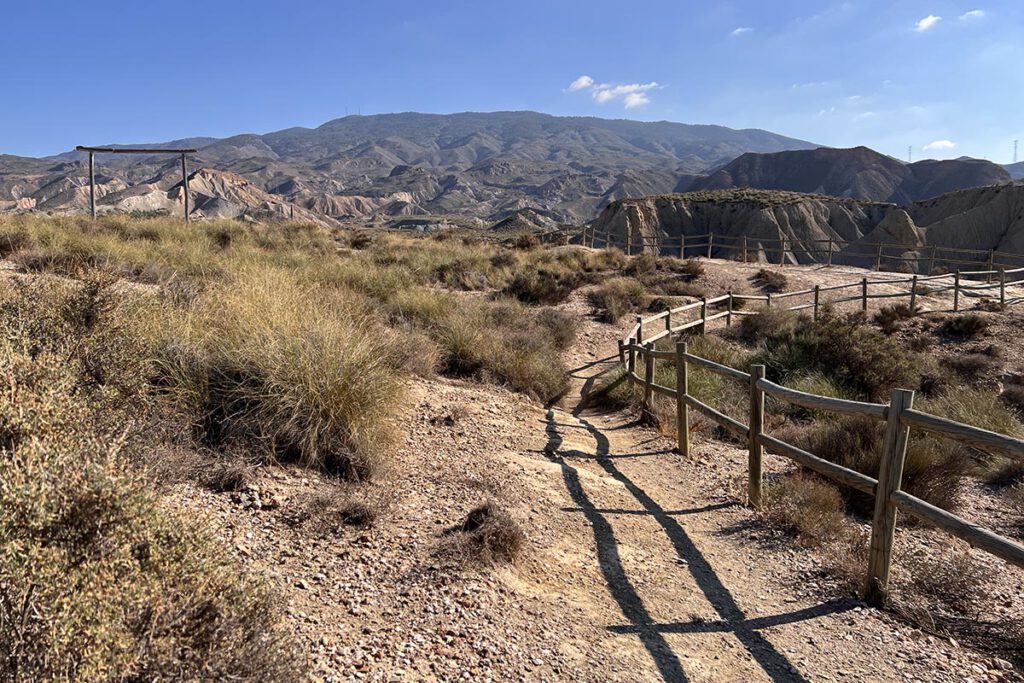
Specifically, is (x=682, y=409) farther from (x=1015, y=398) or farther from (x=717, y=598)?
(x=1015, y=398)

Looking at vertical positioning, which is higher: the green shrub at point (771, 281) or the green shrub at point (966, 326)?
the green shrub at point (771, 281)

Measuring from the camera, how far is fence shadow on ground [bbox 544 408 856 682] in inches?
133

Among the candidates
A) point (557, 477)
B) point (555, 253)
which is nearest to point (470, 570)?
point (557, 477)

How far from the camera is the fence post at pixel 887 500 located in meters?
3.97

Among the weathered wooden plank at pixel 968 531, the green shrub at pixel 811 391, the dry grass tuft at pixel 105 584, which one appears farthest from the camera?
the green shrub at pixel 811 391

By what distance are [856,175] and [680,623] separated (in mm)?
158295

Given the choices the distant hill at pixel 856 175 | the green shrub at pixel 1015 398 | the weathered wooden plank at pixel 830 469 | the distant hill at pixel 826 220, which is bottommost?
the green shrub at pixel 1015 398

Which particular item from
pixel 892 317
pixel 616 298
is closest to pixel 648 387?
pixel 616 298

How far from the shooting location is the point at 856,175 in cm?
13762

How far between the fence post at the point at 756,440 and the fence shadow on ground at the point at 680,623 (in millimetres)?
286

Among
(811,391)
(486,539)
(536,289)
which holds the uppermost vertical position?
(536,289)

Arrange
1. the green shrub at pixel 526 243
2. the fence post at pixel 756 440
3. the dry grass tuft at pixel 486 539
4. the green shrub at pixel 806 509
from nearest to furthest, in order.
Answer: the dry grass tuft at pixel 486 539 < the green shrub at pixel 806 509 < the fence post at pixel 756 440 < the green shrub at pixel 526 243

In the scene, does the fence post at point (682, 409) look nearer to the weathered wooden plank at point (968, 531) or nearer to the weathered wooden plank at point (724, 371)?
the weathered wooden plank at point (724, 371)

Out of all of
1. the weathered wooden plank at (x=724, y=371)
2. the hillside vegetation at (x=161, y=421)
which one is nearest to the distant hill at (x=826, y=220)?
the hillside vegetation at (x=161, y=421)
